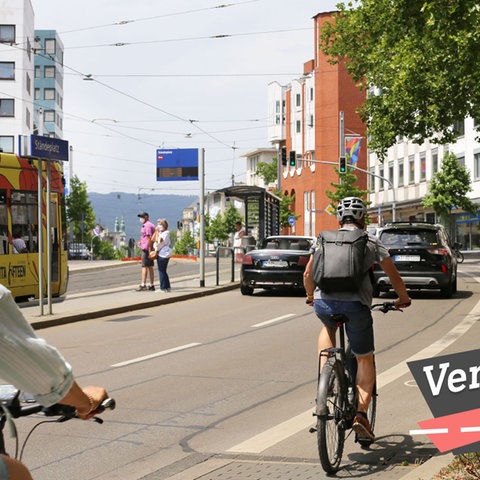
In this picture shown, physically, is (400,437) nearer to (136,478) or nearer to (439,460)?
(439,460)

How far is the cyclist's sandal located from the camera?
6.57 m

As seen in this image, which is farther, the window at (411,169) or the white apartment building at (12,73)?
the white apartment building at (12,73)

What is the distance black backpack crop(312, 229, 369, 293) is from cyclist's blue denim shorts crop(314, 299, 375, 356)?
0.42ft

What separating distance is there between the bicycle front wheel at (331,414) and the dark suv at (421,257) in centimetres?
1502

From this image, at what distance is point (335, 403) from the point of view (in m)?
Result: 6.37

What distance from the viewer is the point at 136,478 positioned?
621 cm

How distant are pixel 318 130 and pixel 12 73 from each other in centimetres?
3145

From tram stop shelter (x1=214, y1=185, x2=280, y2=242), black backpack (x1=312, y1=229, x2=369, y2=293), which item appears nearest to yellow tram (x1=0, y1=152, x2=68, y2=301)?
tram stop shelter (x1=214, y1=185, x2=280, y2=242)

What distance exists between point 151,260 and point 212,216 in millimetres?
155354

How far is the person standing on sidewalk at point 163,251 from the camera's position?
78.3 feet

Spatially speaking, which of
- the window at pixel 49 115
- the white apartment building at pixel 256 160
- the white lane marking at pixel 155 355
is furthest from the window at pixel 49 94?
the white lane marking at pixel 155 355

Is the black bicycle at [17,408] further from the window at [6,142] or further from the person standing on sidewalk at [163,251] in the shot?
the window at [6,142]

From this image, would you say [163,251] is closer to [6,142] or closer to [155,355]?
[155,355]

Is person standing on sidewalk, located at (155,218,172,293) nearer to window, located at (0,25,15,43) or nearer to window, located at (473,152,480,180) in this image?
window, located at (473,152,480,180)
